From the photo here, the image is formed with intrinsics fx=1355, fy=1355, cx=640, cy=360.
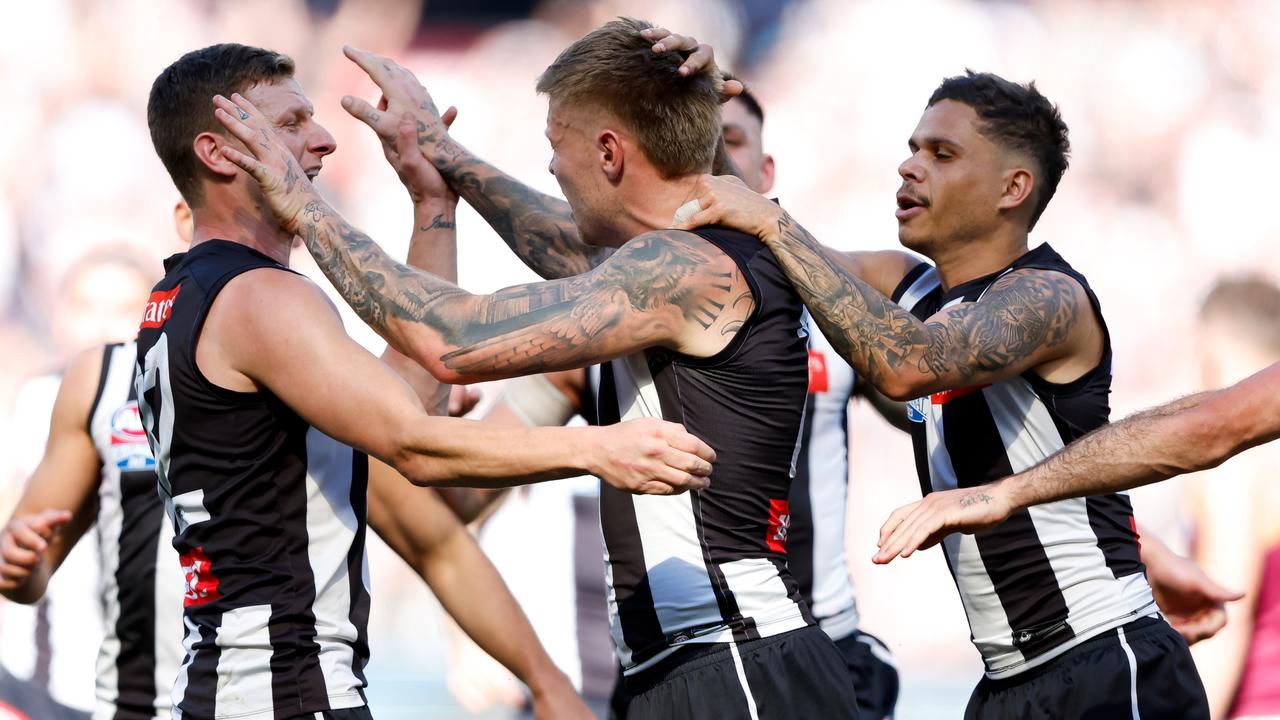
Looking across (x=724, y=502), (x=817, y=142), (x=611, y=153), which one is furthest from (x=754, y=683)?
(x=817, y=142)

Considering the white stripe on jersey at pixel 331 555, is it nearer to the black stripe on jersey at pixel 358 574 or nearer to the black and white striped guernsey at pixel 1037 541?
the black stripe on jersey at pixel 358 574

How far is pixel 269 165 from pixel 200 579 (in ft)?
2.90

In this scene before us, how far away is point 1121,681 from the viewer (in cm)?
315

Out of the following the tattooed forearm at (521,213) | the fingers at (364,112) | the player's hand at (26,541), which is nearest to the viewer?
the player's hand at (26,541)

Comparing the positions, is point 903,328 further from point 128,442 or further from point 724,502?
point 128,442

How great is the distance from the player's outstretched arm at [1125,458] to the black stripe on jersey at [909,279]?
3.49 ft

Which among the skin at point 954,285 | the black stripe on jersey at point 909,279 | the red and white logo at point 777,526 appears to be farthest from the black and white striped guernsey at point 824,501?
the red and white logo at point 777,526

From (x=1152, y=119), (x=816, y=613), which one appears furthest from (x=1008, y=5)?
(x=816, y=613)

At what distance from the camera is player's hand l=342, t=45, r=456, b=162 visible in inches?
142

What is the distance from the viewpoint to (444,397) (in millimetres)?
3570

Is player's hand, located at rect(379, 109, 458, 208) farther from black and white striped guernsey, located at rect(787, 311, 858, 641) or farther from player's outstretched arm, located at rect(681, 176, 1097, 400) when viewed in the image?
black and white striped guernsey, located at rect(787, 311, 858, 641)

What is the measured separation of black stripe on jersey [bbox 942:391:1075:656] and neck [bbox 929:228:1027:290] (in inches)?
16.2

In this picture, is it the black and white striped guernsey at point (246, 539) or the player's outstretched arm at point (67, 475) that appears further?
the player's outstretched arm at point (67, 475)

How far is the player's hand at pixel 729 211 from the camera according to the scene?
9.36ft
